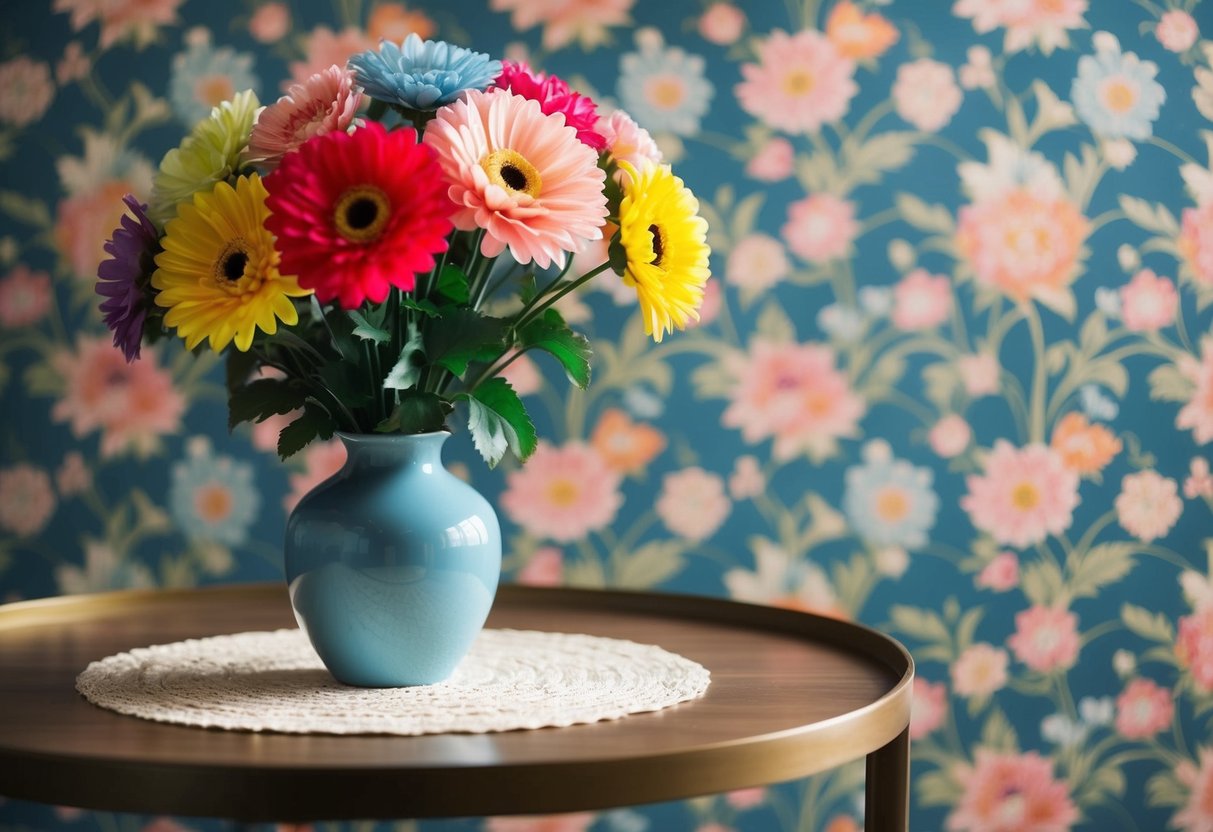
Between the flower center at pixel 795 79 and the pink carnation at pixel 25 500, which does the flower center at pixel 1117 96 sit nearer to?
the flower center at pixel 795 79

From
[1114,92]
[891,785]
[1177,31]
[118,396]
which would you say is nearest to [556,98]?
[891,785]

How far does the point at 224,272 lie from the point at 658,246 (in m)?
0.35

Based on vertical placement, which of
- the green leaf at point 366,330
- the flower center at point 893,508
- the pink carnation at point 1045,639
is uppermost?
the green leaf at point 366,330

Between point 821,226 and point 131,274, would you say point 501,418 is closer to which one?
point 131,274

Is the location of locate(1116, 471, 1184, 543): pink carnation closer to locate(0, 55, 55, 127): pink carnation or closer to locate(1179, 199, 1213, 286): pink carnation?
locate(1179, 199, 1213, 286): pink carnation

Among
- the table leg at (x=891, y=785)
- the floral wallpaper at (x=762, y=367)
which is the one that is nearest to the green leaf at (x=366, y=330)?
the table leg at (x=891, y=785)

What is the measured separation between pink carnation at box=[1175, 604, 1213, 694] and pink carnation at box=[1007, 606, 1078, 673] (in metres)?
0.19

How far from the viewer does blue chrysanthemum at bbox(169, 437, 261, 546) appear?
2.19m

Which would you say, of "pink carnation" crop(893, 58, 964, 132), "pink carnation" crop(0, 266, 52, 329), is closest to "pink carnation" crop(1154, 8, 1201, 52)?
"pink carnation" crop(893, 58, 964, 132)

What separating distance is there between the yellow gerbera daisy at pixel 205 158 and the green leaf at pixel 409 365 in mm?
192

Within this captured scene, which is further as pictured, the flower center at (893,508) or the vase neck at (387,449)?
the flower center at (893,508)

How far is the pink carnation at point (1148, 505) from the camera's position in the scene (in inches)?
87.7

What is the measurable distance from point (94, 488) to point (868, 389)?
4.28 ft

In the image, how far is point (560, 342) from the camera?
1093 mm
